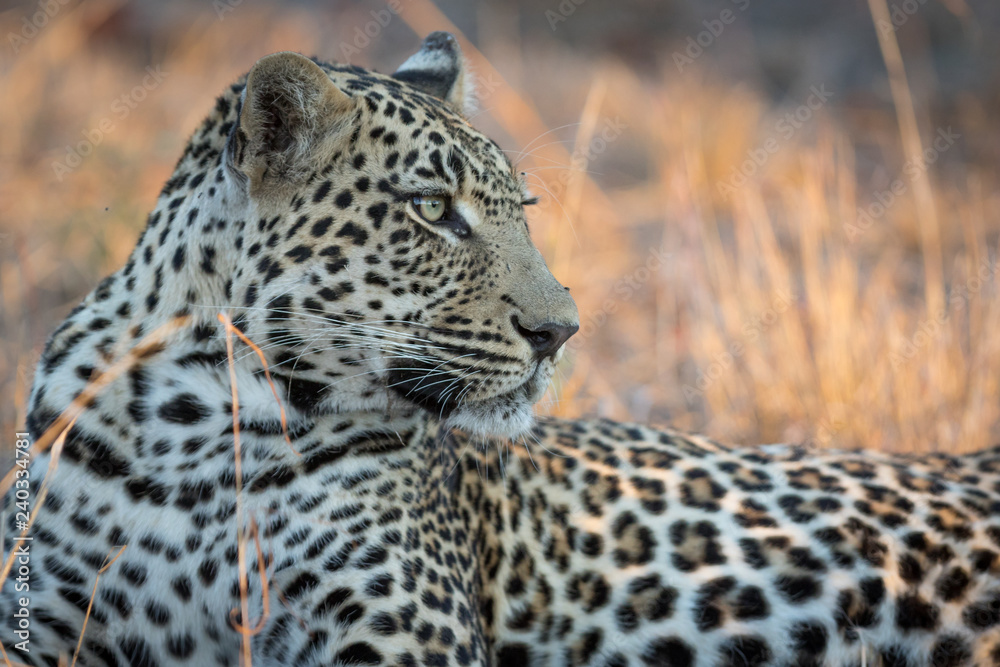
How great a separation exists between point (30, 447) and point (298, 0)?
17.4 m

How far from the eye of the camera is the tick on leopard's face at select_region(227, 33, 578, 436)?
3195 millimetres

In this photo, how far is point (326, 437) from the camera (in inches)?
135

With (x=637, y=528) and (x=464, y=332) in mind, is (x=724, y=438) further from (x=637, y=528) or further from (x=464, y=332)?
(x=464, y=332)

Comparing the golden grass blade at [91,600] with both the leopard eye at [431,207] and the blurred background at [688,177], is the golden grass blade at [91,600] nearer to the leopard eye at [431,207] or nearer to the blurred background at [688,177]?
the leopard eye at [431,207]

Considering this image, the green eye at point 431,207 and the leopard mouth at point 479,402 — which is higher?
the green eye at point 431,207

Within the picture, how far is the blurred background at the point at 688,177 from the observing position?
6180mm

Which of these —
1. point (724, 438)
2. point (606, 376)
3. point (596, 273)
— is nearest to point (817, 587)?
point (724, 438)

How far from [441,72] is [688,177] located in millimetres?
2409

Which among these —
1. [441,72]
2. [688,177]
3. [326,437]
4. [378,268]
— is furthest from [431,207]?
[688,177]

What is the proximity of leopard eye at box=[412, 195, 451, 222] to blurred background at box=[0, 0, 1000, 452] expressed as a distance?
85cm

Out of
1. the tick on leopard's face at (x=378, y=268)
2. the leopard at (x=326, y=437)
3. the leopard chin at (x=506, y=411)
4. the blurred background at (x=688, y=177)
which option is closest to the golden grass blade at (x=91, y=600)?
the leopard at (x=326, y=437)

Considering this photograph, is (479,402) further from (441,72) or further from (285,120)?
(441,72)

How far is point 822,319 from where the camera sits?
6211 mm

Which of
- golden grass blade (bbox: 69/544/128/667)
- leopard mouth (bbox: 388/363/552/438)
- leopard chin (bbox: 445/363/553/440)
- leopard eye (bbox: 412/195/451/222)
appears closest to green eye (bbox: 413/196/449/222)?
leopard eye (bbox: 412/195/451/222)
